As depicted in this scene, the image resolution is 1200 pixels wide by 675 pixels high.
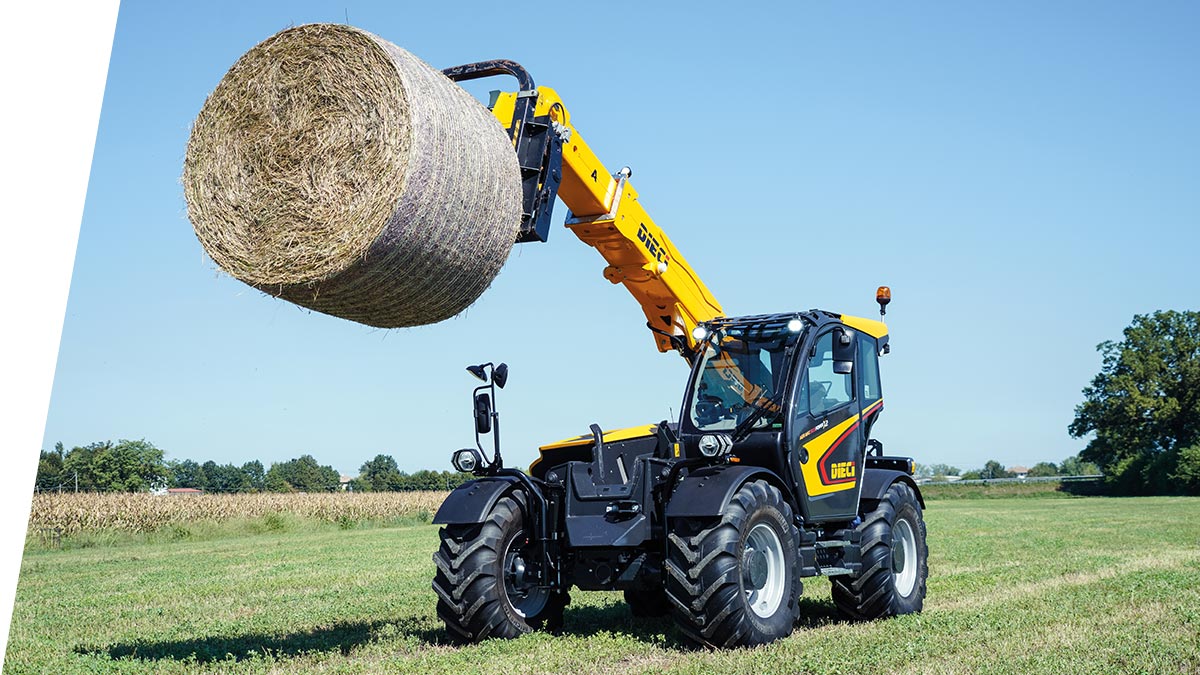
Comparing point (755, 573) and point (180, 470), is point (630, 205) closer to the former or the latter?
point (755, 573)

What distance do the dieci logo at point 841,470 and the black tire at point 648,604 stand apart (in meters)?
1.74

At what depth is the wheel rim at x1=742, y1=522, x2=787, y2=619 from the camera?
26.1 feet

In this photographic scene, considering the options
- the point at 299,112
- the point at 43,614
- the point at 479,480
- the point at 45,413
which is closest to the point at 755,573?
the point at 479,480

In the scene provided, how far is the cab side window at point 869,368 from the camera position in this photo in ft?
32.3

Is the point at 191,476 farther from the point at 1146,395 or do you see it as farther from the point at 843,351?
the point at 843,351

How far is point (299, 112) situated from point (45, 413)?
2.94 m

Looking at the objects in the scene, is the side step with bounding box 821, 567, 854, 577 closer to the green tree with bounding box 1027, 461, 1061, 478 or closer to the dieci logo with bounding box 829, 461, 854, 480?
the dieci logo with bounding box 829, 461, 854, 480

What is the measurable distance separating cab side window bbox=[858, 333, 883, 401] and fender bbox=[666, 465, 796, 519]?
2044 millimetres

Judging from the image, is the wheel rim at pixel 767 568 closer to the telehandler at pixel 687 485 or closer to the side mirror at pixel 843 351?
the telehandler at pixel 687 485

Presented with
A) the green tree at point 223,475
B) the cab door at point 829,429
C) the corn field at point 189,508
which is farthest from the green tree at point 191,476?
the cab door at point 829,429

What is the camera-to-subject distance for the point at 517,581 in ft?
27.5

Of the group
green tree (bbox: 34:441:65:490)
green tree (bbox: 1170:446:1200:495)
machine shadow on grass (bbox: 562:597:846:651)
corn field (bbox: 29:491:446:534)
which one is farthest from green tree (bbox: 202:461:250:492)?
machine shadow on grass (bbox: 562:597:846:651)

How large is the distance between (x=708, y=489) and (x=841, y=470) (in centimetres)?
194

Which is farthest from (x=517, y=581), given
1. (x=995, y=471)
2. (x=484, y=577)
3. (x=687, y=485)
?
(x=995, y=471)
